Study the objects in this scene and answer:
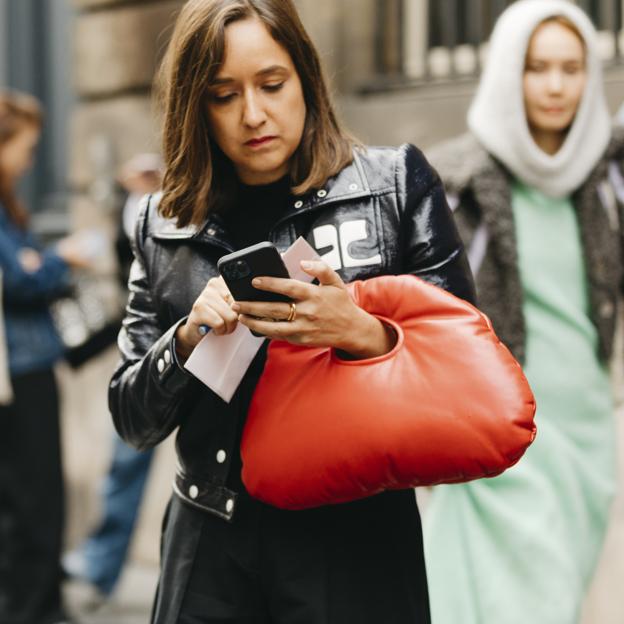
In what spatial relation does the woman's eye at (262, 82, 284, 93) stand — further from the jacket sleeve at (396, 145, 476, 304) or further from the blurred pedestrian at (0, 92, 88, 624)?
the blurred pedestrian at (0, 92, 88, 624)

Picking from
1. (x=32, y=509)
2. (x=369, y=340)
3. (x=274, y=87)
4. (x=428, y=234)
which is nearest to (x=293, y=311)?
(x=369, y=340)

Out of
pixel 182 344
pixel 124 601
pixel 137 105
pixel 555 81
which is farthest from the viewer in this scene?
pixel 137 105

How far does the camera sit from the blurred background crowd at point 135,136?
573 centimetres

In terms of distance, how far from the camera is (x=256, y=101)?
2330mm

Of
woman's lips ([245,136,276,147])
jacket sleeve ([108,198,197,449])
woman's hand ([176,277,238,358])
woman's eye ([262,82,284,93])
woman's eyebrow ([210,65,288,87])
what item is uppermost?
woman's eyebrow ([210,65,288,87])

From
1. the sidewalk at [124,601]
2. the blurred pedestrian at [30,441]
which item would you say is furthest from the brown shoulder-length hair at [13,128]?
the sidewalk at [124,601]

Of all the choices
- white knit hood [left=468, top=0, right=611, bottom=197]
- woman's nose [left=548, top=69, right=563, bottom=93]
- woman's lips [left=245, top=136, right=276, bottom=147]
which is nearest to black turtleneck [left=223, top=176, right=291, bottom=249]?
woman's lips [left=245, top=136, right=276, bottom=147]

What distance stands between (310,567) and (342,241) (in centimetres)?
63

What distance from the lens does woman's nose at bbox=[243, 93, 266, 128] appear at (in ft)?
7.61

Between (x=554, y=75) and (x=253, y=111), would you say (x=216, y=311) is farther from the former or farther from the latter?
(x=554, y=75)

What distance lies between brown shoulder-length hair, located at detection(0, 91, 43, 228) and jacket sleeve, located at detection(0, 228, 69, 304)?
192mm

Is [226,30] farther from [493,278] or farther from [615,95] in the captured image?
[615,95]

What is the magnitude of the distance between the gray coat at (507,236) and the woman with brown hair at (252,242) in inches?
50.6

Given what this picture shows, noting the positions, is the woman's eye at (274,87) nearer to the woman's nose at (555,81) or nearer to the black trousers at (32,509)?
the woman's nose at (555,81)
